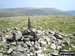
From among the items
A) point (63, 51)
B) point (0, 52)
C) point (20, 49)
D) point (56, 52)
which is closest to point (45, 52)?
point (56, 52)

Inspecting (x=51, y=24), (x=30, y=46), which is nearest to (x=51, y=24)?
(x=51, y=24)

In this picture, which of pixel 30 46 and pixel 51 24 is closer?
pixel 30 46

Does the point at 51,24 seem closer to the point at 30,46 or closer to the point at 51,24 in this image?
the point at 51,24

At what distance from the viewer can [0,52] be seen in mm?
13867

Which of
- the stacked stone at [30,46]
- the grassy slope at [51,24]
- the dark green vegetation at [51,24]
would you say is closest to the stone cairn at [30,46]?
the stacked stone at [30,46]

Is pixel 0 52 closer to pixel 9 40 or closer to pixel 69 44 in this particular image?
pixel 9 40

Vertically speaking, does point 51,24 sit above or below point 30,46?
above

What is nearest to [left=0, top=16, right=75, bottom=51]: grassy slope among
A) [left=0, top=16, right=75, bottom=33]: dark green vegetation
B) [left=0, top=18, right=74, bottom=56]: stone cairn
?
[left=0, top=16, right=75, bottom=33]: dark green vegetation

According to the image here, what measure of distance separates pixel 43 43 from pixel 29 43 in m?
2.07

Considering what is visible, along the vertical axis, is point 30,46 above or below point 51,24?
below

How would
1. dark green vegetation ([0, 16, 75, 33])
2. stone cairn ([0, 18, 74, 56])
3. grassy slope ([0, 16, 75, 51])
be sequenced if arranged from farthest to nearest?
dark green vegetation ([0, 16, 75, 33]), grassy slope ([0, 16, 75, 51]), stone cairn ([0, 18, 74, 56])

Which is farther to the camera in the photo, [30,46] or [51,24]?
[51,24]

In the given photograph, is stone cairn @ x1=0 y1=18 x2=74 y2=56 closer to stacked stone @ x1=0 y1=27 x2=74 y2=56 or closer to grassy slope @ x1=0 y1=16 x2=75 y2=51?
stacked stone @ x1=0 y1=27 x2=74 y2=56

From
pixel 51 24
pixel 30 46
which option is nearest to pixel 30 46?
pixel 30 46
